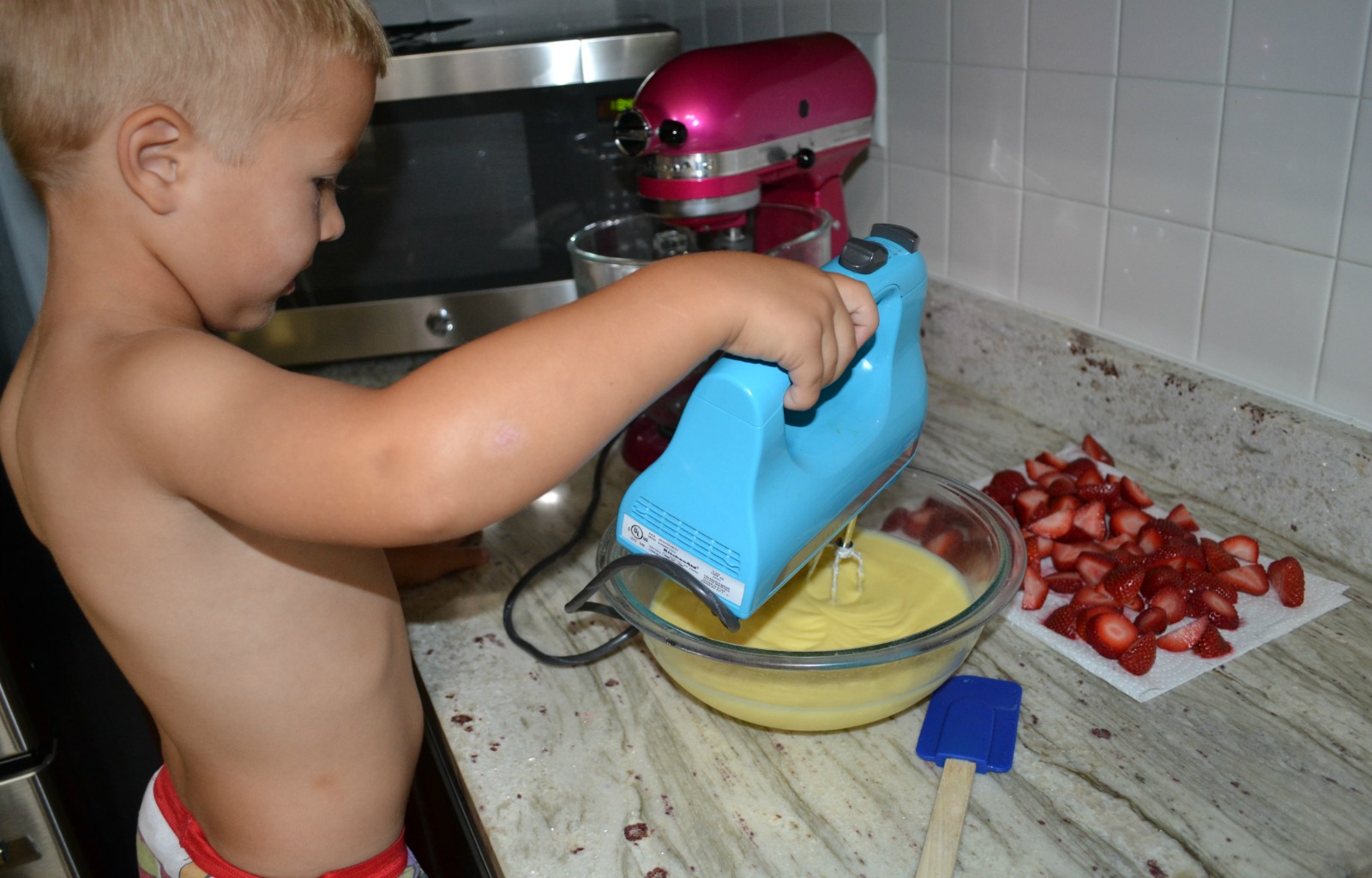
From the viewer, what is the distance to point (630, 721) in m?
0.74

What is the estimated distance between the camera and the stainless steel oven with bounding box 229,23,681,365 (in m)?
1.18

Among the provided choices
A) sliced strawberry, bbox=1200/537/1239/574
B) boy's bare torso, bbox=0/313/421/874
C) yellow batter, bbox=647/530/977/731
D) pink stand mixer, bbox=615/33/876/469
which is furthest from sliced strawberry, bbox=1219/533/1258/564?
boy's bare torso, bbox=0/313/421/874

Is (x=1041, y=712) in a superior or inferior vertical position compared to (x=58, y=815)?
superior

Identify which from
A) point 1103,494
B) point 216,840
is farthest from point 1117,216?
point 216,840

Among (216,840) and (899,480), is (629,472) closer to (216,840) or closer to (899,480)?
(899,480)

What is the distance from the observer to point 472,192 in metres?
1.25

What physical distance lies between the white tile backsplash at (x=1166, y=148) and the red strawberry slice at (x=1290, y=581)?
0.30m

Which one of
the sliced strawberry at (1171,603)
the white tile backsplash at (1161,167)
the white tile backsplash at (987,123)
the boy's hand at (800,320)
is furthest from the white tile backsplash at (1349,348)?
the boy's hand at (800,320)

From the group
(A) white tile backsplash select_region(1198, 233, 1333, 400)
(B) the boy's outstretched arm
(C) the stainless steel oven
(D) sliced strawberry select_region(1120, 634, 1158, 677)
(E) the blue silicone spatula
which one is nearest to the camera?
(B) the boy's outstretched arm

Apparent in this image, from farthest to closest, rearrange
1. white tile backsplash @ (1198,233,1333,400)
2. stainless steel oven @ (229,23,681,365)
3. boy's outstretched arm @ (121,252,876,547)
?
stainless steel oven @ (229,23,681,365) < white tile backsplash @ (1198,233,1333,400) < boy's outstretched arm @ (121,252,876,547)

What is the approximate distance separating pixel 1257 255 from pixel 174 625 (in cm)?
87

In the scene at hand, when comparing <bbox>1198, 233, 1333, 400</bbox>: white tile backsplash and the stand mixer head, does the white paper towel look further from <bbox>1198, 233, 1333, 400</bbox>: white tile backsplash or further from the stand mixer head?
the stand mixer head

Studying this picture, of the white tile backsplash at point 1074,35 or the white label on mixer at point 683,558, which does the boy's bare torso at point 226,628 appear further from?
the white tile backsplash at point 1074,35

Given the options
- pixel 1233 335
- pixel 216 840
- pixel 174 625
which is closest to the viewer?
pixel 174 625
